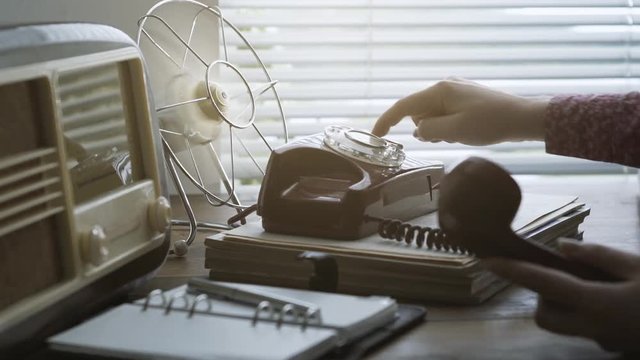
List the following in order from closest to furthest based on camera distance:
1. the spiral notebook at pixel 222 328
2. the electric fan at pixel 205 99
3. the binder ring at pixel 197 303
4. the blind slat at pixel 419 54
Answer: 1. the spiral notebook at pixel 222 328
2. the binder ring at pixel 197 303
3. the electric fan at pixel 205 99
4. the blind slat at pixel 419 54

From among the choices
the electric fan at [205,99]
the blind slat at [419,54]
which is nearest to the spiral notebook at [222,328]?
the electric fan at [205,99]

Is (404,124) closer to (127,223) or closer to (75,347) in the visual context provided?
(127,223)

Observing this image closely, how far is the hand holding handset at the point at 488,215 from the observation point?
1.02m

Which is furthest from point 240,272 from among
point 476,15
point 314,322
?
point 476,15

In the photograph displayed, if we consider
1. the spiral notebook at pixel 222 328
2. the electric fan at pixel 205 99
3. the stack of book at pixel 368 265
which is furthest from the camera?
the electric fan at pixel 205 99

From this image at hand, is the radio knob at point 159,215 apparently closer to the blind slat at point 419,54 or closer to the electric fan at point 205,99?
the electric fan at point 205,99

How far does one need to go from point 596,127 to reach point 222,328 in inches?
29.2

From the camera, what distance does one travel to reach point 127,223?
1.13 m

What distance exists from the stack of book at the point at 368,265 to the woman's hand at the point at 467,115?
0.19 metres

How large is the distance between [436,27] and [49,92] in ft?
3.62

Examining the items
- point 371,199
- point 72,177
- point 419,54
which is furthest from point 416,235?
point 419,54

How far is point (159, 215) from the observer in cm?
118

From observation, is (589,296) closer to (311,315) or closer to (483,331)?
(483,331)

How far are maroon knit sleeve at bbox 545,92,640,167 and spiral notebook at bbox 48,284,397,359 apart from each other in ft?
1.82
